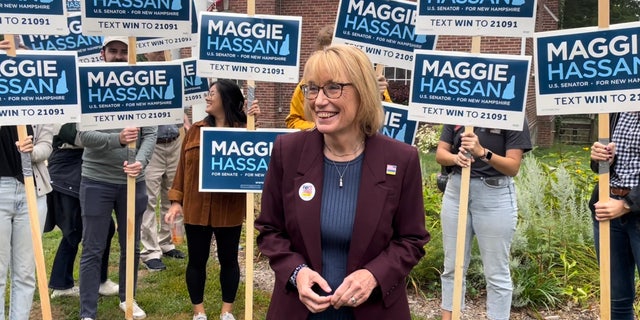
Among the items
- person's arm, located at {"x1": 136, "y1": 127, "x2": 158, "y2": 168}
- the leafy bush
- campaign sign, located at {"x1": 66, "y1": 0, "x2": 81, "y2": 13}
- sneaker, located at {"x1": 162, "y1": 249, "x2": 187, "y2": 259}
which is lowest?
sneaker, located at {"x1": 162, "y1": 249, "x2": 187, "y2": 259}

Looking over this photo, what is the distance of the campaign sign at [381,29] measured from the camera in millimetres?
4168

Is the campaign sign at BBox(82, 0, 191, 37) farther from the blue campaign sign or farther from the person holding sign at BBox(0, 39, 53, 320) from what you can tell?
the blue campaign sign

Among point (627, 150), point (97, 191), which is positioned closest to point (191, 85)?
point (97, 191)

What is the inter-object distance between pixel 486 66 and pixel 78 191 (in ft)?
10.6

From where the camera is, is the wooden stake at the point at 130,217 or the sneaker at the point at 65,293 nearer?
the wooden stake at the point at 130,217

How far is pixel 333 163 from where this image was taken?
239 cm

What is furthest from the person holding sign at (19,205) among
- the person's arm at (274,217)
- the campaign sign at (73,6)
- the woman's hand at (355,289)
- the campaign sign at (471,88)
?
the campaign sign at (73,6)

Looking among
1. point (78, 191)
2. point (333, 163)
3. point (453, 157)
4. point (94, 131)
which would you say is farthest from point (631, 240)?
point (78, 191)

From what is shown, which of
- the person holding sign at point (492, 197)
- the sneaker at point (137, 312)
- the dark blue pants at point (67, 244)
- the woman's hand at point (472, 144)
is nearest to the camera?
the woman's hand at point (472, 144)

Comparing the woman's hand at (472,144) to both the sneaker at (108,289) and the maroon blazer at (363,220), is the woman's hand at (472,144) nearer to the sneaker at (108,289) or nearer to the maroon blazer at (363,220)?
the maroon blazer at (363,220)

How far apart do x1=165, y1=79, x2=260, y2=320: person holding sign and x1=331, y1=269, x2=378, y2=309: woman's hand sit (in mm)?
2066

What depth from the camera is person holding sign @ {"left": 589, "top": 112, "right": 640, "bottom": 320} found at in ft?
10.4

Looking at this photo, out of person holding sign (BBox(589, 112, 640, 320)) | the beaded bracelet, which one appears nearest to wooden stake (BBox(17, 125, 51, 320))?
the beaded bracelet

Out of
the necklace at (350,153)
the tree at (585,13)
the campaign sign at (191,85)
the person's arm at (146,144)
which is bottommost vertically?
the person's arm at (146,144)
